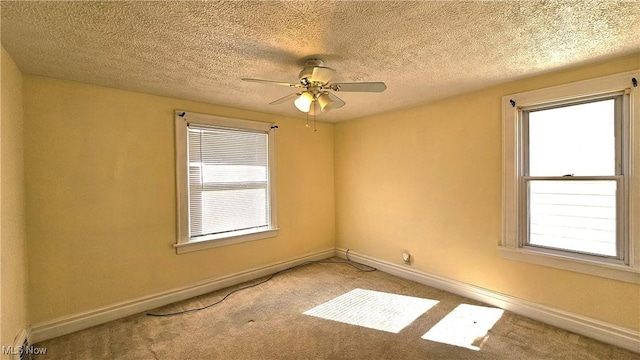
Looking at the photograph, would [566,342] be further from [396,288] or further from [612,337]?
[396,288]

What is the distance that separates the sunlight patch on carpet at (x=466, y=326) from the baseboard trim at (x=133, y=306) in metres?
2.18

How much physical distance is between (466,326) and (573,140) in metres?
1.87

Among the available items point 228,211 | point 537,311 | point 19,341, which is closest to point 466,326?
point 537,311

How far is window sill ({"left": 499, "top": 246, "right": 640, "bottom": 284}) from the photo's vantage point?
211 cm

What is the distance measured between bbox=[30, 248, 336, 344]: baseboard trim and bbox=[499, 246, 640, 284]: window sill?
2.76 meters

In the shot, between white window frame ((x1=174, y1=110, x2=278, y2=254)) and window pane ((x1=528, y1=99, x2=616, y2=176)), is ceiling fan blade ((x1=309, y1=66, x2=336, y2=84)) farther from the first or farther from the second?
window pane ((x1=528, y1=99, x2=616, y2=176))

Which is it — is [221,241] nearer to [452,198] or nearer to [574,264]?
[452,198]

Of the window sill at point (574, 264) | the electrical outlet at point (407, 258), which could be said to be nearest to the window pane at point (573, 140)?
the window sill at point (574, 264)

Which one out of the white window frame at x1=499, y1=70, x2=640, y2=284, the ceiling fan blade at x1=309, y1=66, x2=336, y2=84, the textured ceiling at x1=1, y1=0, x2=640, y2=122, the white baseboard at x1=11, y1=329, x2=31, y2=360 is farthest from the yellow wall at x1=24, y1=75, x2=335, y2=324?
the white window frame at x1=499, y1=70, x2=640, y2=284

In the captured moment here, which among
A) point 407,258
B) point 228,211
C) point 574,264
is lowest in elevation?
point 407,258

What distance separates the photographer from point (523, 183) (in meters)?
2.67

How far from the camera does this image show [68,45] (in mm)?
1824

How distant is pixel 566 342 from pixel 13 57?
15.2ft

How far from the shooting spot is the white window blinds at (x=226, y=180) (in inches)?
125
